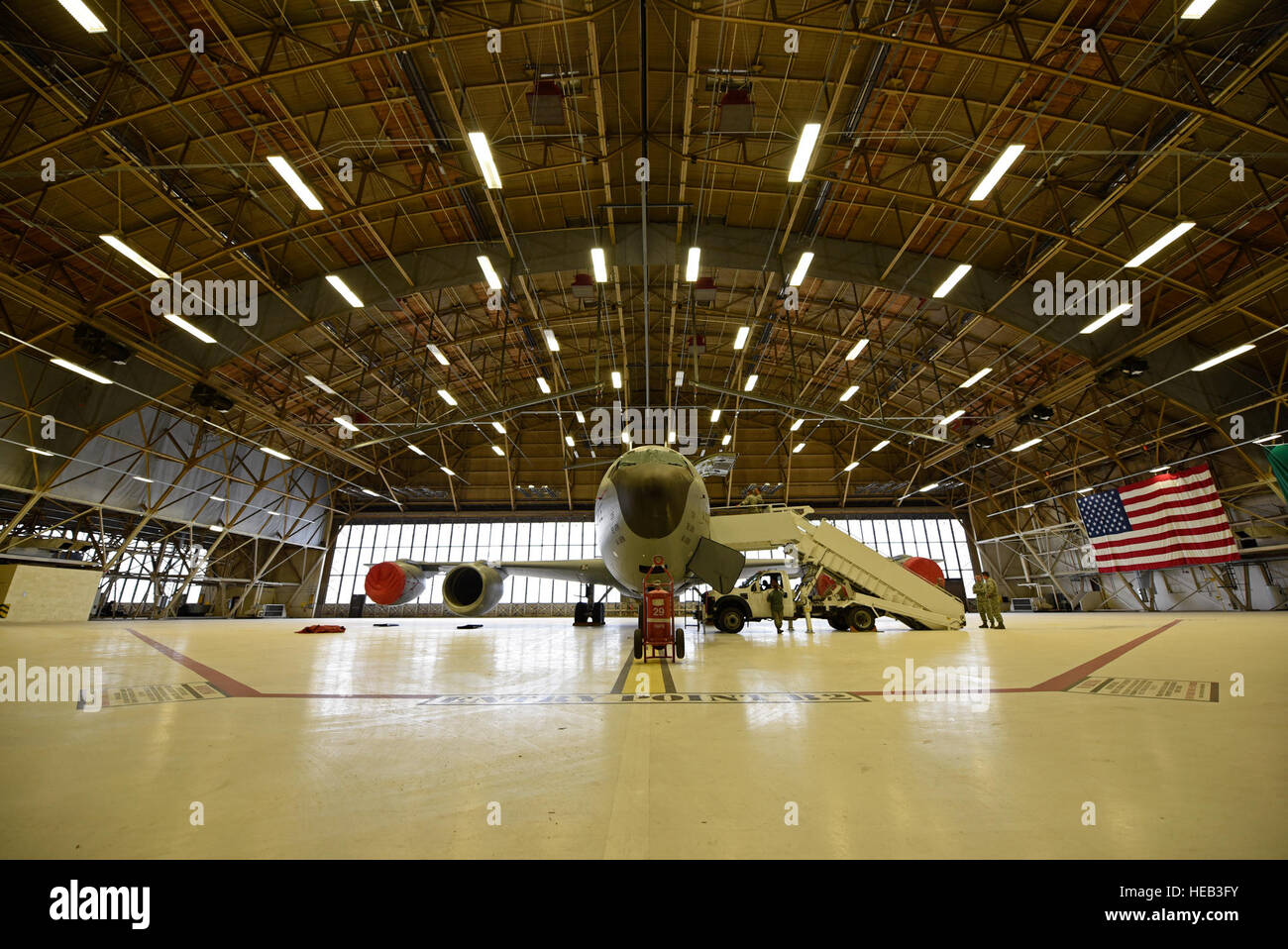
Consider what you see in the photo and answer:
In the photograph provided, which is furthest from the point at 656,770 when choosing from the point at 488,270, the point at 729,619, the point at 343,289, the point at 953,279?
the point at 953,279

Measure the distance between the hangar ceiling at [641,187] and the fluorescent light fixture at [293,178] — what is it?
5.96 ft

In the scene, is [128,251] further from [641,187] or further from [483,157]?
[641,187]

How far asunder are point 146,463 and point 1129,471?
51.5 metres

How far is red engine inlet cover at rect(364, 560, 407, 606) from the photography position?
48.6 ft

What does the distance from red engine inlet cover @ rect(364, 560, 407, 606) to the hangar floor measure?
→ 1036cm

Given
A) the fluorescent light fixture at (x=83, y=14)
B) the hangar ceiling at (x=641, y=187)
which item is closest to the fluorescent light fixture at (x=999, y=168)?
the hangar ceiling at (x=641, y=187)

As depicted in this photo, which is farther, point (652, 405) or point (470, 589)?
point (652, 405)

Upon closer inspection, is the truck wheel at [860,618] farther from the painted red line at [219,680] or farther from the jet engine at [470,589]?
the painted red line at [219,680]

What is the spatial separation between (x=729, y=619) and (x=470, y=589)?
733 cm

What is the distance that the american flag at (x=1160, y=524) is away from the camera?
22734 millimetres

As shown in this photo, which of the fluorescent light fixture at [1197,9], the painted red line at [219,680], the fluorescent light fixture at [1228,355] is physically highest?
the fluorescent light fixture at [1197,9]

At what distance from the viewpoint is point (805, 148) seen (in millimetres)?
10883
